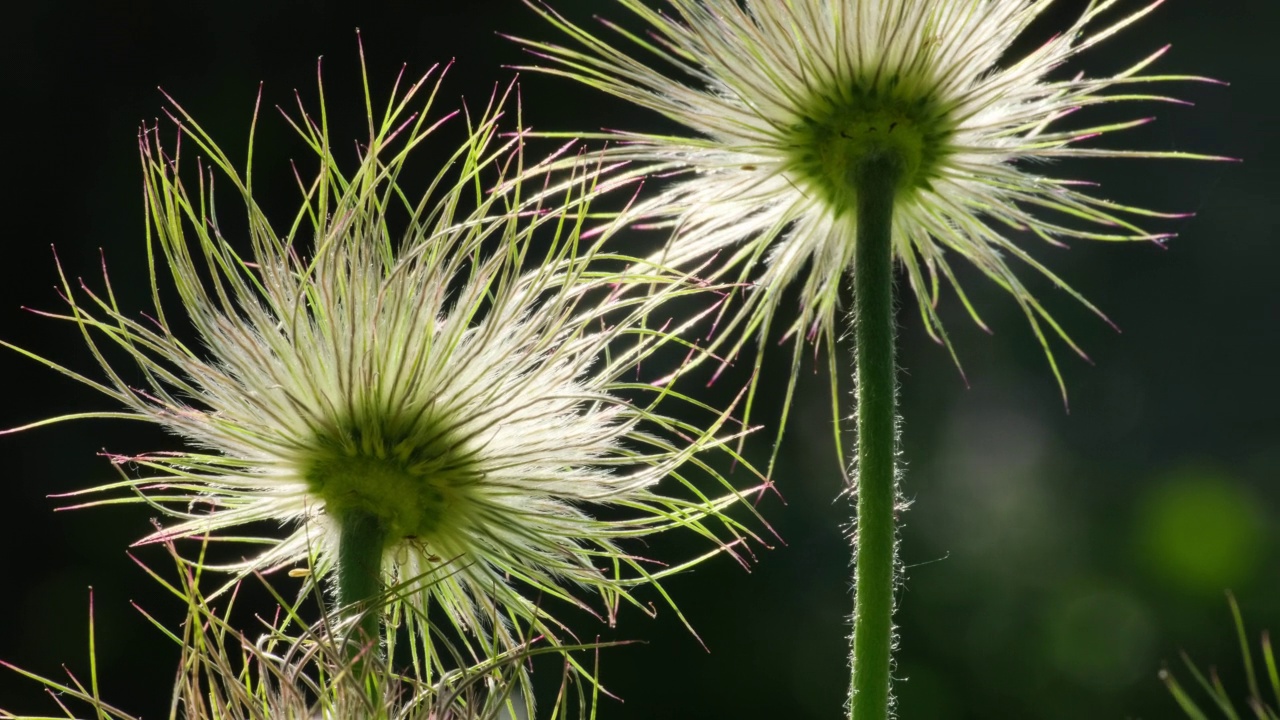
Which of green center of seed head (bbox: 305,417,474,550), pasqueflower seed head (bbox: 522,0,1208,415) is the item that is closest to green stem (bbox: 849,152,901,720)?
pasqueflower seed head (bbox: 522,0,1208,415)

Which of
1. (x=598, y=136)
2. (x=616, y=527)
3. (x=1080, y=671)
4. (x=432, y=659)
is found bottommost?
(x=1080, y=671)

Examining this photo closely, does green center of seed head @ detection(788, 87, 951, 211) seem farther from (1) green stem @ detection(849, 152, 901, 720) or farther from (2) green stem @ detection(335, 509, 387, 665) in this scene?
(2) green stem @ detection(335, 509, 387, 665)

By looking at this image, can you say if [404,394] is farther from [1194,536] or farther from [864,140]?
[1194,536]

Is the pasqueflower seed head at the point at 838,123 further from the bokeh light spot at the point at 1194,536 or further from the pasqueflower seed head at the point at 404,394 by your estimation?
the bokeh light spot at the point at 1194,536

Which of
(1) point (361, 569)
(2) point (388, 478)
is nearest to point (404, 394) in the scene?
(2) point (388, 478)

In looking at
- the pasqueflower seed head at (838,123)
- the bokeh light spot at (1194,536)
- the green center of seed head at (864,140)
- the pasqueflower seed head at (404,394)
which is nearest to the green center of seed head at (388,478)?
the pasqueflower seed head at (404,394)

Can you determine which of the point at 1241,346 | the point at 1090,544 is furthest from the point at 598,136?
the point at 1241,346

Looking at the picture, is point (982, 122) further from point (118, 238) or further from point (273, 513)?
point (118, 238)
